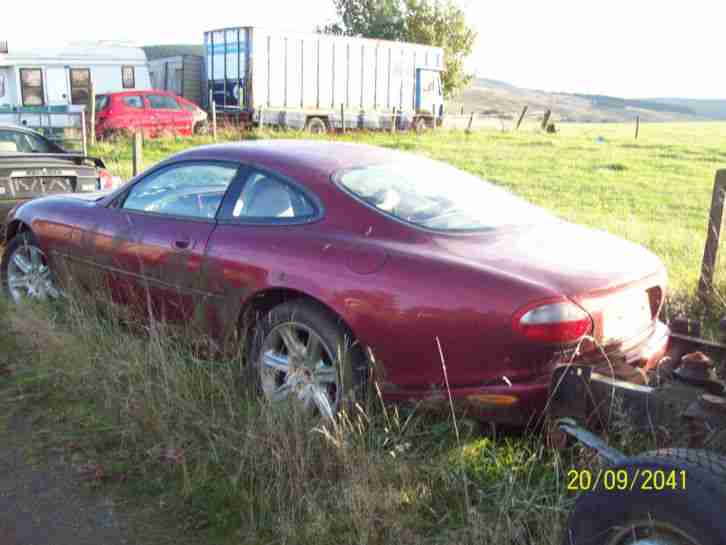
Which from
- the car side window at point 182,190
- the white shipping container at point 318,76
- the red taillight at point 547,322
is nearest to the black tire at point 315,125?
the white shipping container at point 318,76

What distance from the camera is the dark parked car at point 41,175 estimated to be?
24.0 ft

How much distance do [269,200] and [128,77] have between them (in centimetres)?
2252

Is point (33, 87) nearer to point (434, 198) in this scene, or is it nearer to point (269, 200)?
point (269, 200)

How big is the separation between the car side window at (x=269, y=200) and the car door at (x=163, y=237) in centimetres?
18

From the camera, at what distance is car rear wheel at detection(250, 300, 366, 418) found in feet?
11.4

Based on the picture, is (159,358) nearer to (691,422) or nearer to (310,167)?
(310,167)

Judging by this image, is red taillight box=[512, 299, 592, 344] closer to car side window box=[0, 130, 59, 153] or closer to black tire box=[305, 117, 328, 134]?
car side window box=[0, 130, 59, 153]

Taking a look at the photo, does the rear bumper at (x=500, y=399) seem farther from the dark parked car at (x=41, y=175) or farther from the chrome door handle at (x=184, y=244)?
the dark parked car at (x=41, y=175)

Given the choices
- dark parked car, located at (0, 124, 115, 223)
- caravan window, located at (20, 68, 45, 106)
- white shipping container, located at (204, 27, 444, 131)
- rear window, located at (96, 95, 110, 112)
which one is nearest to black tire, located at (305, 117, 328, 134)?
white shipping container, located at (204, 27, 444, 131)

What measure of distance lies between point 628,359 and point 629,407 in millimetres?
514

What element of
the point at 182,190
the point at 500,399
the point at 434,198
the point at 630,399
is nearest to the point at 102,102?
the point at 182,190

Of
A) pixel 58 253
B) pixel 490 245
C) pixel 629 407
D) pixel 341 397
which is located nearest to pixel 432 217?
pixel 490 245

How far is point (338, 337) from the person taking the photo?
3490mm

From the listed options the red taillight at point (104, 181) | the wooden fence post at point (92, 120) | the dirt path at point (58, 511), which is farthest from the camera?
the wooden fence post at point (92, 120)
